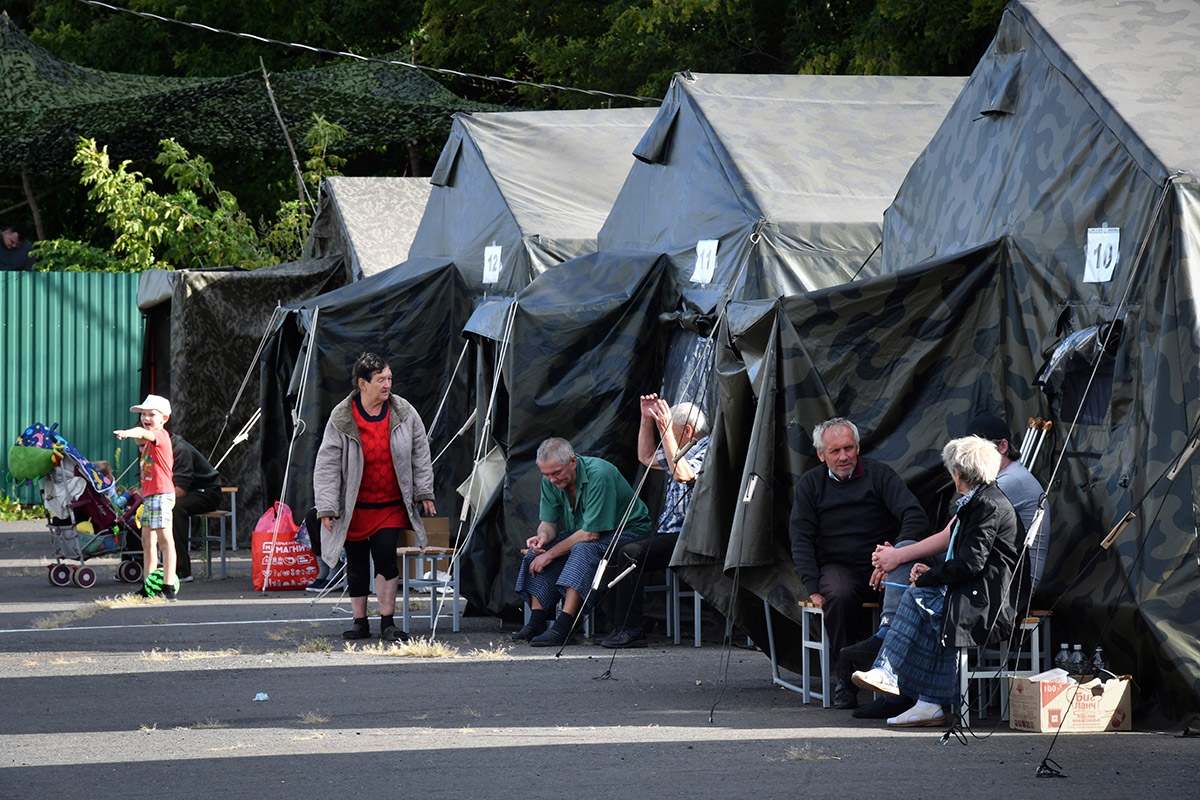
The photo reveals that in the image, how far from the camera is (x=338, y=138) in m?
22.9

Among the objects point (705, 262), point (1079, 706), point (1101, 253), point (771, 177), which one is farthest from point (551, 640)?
point (1101, 253)

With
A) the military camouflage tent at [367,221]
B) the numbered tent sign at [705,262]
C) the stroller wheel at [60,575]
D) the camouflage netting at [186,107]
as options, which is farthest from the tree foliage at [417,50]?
the stroller wheel at [60,575]

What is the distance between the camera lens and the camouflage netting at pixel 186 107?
2053 centimetres

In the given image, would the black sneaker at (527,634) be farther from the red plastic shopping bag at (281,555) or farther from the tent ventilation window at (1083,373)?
the tent ventilation window at (1083,373)

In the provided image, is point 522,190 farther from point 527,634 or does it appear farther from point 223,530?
point 527,634

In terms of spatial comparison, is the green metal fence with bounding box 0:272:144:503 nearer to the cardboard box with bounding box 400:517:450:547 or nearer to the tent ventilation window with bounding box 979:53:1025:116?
the cardboard box with bounding box 400:517:450:547

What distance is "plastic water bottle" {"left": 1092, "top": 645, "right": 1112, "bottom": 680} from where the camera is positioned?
730cm

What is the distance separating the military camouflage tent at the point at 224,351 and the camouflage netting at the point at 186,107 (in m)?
4.38

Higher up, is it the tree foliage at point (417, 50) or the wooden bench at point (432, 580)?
the tree foliage at point (417, 50)

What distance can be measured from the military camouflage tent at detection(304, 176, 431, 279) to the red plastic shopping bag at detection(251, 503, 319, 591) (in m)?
3.51

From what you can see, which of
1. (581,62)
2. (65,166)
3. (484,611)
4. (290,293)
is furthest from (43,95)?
(484,611)

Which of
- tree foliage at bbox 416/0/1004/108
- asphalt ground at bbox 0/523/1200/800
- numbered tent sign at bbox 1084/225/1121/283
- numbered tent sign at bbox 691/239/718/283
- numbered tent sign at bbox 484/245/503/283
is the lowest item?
asphalt ground at bbox 0/523/1200/800

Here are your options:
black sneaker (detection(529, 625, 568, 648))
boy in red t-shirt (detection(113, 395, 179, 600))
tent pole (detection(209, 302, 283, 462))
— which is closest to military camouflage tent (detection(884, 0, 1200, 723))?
black sneaker (detection(529, 625, 568, 648))

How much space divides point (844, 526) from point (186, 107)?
15.1m
